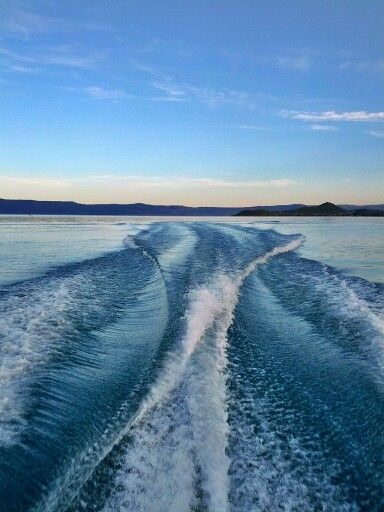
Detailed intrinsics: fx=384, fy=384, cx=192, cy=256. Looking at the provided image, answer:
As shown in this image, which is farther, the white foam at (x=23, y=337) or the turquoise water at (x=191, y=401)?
the white foam at (x=23, y=337)

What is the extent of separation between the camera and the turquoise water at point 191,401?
320 centimetres

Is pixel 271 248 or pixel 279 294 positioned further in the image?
pixel 271 248

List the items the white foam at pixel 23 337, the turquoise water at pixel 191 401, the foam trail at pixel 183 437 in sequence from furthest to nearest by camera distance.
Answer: the white foam at pixel 23 337, the turquoise water at pixel 191 401, the foam trail at pixel 183 437

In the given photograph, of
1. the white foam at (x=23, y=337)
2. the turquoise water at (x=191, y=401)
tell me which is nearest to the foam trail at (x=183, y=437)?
the turquoise water at (x=191, y=401)

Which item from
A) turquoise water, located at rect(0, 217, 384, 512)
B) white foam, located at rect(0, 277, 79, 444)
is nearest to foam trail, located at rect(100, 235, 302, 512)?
turquoise water, located at rect(0, 217, 384, 512)

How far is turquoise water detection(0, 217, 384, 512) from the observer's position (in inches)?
126

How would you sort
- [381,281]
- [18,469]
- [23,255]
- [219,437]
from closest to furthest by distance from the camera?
[18,469] < [219,437] < [381,281] < [23,255]

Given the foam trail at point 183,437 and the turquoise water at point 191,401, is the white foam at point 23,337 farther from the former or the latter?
the foam trail at point 183,437

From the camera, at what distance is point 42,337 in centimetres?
658

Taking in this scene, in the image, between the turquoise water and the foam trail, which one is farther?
the turquoise water

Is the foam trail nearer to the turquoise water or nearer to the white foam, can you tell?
the turquoise water

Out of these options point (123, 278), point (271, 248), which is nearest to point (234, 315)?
point (123, 278)

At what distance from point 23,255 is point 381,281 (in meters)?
14.9

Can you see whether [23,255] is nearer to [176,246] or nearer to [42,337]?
[176,246]
